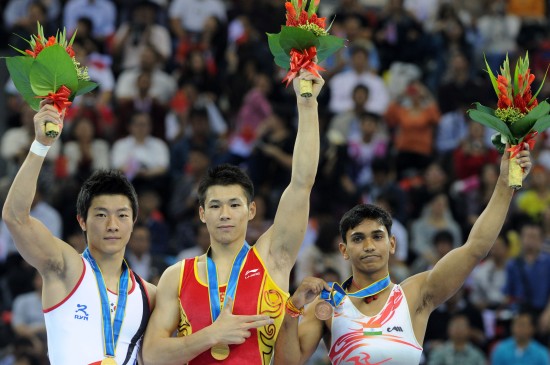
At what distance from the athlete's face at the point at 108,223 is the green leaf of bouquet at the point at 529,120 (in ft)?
9.43

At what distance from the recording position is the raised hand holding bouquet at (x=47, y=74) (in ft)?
27.2

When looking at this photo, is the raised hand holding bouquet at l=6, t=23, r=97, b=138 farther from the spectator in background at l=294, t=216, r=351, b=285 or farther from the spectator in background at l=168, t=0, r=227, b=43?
the spectator in background at l=168, t=0, r=227, b=43

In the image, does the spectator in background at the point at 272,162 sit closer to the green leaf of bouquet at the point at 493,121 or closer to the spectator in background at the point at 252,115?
the spectator in background at the point at 252,115

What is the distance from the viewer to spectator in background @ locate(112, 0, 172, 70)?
19000 millimetres

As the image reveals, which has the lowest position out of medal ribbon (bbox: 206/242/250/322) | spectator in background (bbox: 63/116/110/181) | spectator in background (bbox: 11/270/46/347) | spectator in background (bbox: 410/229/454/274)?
medal ribbon (bbox: 206/242/250/322)

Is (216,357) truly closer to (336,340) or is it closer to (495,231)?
(336,340)

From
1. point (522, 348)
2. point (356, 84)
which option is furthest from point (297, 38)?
point (356, 84)

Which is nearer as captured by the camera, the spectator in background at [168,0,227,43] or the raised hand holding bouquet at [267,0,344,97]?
the raised hand holding bouquet at [267,0,344,97]

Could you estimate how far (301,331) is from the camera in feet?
29.0

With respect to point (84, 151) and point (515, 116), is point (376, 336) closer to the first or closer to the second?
point (515, 116)

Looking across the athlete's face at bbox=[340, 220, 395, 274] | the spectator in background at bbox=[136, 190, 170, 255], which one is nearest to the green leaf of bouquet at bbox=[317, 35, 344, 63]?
the athlete's face at bbox=[340, 220, 395, 274]

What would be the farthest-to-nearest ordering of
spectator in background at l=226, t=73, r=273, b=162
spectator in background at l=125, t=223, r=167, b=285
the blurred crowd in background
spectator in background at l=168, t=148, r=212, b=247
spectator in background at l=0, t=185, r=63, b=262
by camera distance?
spectator in background at l=226, t=73, r=273, b=162, spectator in background at l=168, t=148, r=212, b=247, spectator in background at l=0, t=185, r=63, b=262, the blurred crowd in background, spectator in background at l=125, t=223, r=167, b=285

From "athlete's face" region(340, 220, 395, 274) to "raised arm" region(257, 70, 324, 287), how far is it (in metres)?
0.59

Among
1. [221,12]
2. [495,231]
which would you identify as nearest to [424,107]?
[221,12]
